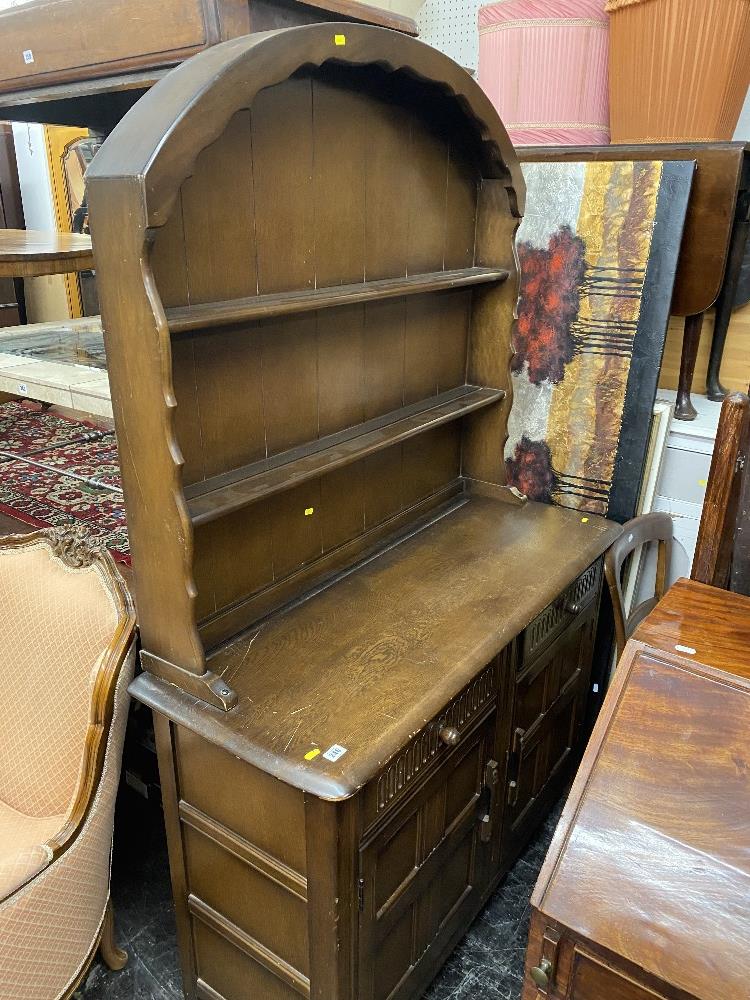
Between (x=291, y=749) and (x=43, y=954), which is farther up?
(x=291, y=749)

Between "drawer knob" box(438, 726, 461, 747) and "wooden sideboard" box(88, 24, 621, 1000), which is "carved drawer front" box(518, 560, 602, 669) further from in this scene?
"drawer knob" box(438, 726, 461, 747)

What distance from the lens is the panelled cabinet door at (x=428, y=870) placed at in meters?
1.38

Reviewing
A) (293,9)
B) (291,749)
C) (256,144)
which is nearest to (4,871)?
(291,749)

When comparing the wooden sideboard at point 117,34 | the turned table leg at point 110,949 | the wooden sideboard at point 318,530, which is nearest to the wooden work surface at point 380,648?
the wooden sideboard at point 318,530

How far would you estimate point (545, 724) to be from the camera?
1.98 m

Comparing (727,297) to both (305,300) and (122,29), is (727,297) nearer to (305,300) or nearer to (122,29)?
(305,300)

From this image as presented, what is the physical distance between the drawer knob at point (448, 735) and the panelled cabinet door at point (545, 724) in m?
0.33

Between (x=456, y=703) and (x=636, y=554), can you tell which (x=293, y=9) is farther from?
(x=636, y=554)

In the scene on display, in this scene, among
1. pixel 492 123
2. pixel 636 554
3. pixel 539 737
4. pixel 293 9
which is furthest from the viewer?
pixel 636 554

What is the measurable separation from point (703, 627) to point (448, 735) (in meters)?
0.52

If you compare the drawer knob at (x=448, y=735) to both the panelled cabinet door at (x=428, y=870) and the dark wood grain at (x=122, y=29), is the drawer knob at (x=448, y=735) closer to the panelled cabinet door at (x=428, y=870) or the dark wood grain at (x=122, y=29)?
the panelled cabinet door at (x=428, y=870)

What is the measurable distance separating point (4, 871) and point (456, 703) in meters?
0.92

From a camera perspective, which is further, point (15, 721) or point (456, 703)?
point (15, 721)

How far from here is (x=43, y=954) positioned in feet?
4.84
